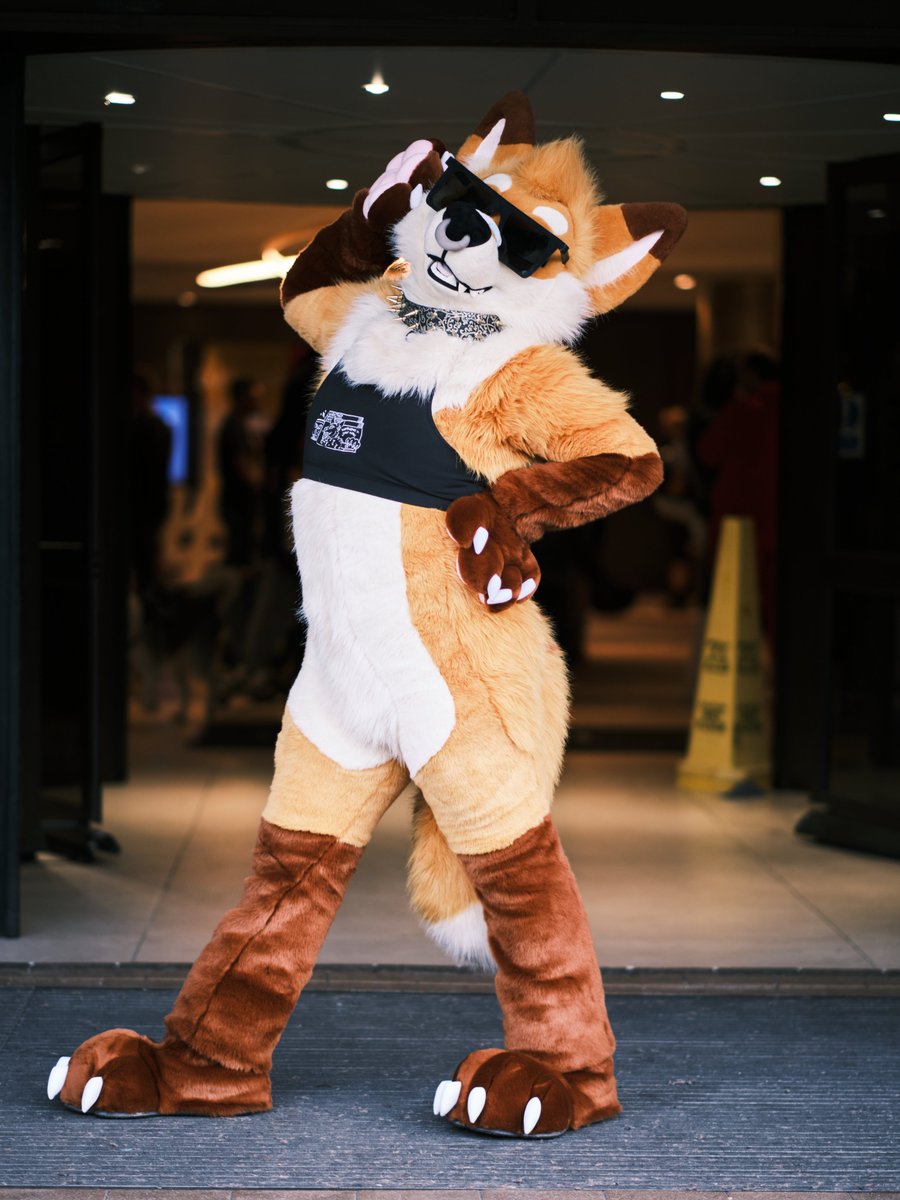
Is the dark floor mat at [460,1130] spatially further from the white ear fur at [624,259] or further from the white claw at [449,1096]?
the white ear fur at [624,259]

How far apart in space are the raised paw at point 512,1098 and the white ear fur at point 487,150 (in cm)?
189

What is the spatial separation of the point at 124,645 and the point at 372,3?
3.67m

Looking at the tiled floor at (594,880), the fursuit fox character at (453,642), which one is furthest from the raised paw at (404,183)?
the tiled floor at (594,880)

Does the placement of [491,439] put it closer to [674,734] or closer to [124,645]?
[124,645]

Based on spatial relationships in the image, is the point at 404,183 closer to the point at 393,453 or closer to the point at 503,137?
the point at 503,137

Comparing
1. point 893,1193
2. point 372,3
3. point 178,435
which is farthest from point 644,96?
point 178,435

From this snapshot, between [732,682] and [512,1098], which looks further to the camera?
[732,682]

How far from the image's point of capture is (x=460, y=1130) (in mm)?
3516

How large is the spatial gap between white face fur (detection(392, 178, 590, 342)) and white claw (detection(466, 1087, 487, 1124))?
1.56 meters

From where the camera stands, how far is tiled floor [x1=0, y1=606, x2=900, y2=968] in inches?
191

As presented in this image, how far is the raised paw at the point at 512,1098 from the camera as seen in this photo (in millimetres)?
3387

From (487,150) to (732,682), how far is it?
14.1 ft

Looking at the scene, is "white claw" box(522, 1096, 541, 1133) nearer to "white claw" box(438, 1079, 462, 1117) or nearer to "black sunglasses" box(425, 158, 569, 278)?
"white claw" box(438, 1079, 462, 1117)

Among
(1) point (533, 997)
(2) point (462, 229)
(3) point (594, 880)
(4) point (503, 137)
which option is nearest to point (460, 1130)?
(1) point (533, 997)
